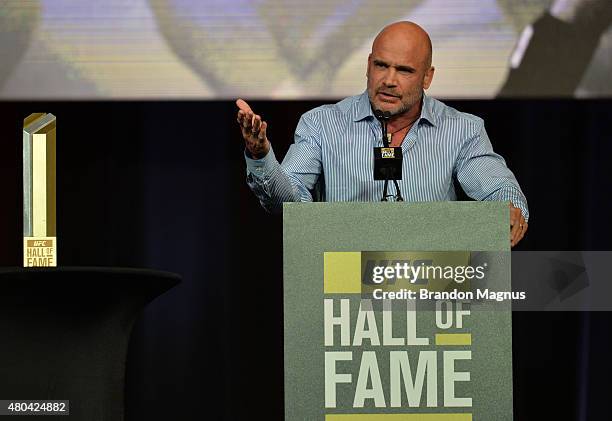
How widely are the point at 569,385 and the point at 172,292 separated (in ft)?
5.48

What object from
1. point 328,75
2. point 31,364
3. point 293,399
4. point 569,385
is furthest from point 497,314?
point 569,385

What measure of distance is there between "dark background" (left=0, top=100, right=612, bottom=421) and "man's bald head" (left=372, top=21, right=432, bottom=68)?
1.21 m

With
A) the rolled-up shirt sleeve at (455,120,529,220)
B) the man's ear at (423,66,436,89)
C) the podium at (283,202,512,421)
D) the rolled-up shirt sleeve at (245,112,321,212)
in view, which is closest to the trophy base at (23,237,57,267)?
the podium at (283,202,512,421)

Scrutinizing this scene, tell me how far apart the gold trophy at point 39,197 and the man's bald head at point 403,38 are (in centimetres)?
122

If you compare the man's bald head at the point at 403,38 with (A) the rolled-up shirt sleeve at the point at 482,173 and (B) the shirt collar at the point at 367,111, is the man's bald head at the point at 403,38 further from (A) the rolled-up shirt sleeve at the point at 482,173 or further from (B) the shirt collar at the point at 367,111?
(A) the rolled-up shirt sleeve at the point at 482,173

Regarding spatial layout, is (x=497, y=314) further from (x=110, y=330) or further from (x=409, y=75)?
(x=409, y=75)

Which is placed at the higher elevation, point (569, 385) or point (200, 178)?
point (200, 178)

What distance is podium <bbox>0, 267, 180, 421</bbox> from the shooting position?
5.66ft

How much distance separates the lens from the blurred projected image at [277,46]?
387cm

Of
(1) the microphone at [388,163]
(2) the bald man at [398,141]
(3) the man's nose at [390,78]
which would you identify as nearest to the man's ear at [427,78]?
(2) the bald man at [398,141]

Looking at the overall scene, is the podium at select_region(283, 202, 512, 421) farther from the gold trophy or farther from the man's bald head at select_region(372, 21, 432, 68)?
the man's bald head at select_region(372, 21, 432, 68)

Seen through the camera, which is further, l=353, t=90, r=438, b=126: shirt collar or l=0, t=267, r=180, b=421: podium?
l=353, t=90, r=438, b=126: shirt collar

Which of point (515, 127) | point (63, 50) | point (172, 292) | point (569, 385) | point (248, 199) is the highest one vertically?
point (63, 50)

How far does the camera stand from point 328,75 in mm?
3904
